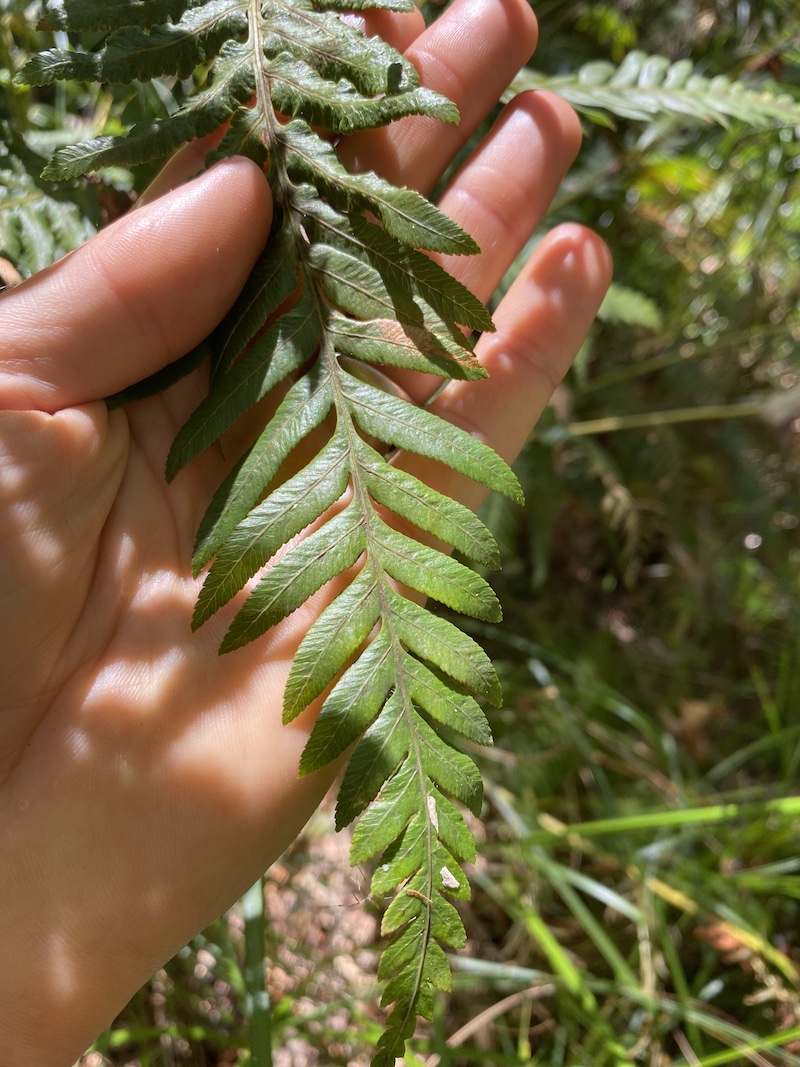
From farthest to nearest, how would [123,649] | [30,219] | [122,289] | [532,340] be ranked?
[532,340], [30,219], [123,649], [122,289]

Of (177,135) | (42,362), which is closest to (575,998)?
(42,362)

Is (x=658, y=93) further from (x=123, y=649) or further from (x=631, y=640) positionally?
(x=631, y=640)

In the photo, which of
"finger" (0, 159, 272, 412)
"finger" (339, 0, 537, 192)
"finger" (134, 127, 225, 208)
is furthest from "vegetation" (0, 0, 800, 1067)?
"finger" (0, 159, 272, 412)

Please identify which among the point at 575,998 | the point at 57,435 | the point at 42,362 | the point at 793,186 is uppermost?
the point at 42,362

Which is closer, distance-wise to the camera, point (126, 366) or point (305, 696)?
point (305, 696)

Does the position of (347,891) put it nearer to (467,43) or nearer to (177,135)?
(177,135)

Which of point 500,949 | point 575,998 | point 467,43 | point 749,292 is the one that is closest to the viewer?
point 467,43

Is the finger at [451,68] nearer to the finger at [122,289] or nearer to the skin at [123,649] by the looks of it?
the skin at [123,649]

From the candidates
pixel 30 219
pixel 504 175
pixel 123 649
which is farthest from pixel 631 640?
pixel 30 219
